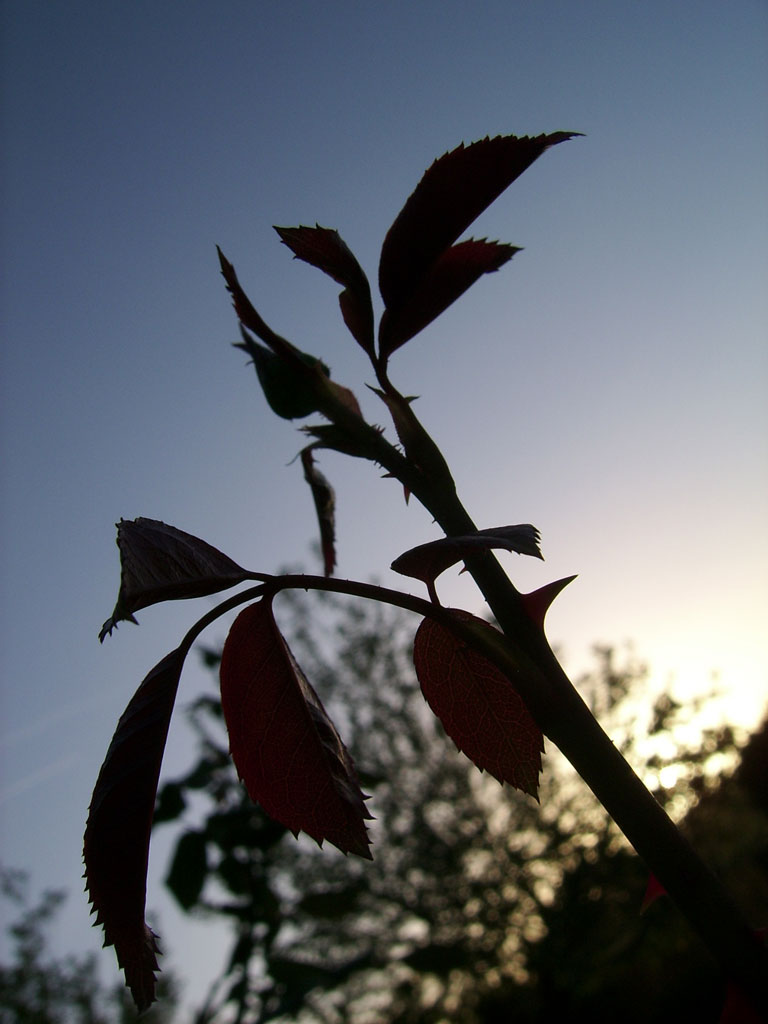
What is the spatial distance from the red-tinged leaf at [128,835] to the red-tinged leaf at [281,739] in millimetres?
56

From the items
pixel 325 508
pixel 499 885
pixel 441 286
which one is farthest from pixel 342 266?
pixel 499 885

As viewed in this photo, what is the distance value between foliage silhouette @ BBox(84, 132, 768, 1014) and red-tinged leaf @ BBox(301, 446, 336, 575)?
76mm

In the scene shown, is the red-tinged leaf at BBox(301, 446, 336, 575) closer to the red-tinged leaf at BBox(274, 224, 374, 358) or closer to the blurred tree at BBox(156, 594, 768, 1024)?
the red-tinged leaf at BBox(274, 224, 374, 358)

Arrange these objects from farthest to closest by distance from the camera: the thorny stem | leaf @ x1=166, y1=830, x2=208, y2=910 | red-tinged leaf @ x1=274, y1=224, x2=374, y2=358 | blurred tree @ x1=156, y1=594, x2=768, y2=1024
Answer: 1. blurred tree @ x1=156, y1=594, x2=768, y2=1024
2. leaf @ x1=166, y1=830, x2=208, y2=910
3. red-tinged leaf @ x1=274, y1=224, x2=374, y2=358
4. the thorny stem

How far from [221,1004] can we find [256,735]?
3.76 feet

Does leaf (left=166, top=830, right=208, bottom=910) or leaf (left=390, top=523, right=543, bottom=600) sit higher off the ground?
leaf (left=166, top=830, right=208, bottom=910)

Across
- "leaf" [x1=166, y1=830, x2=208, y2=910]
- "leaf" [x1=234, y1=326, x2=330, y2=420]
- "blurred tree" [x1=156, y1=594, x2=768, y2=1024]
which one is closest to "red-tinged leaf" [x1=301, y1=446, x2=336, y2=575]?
"leaf" [x1=234, y1=326, x2=330, y2=420]

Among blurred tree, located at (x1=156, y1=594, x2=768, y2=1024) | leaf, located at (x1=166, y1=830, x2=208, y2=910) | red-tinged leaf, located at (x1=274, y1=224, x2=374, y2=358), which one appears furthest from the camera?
blurred tree, located at (x1=156, y1=594, x2=768, y2=1024)

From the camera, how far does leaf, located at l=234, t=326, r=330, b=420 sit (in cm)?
38

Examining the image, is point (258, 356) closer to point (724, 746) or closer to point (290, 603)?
point (724, 746)

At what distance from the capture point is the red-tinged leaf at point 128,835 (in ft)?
1.07

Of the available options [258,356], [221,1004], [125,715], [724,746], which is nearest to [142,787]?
[125,715]

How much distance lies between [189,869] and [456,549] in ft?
4.36

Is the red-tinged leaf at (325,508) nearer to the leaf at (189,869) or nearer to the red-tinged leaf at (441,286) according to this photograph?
the red-tinged leaf at (441,286)
